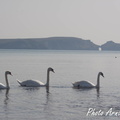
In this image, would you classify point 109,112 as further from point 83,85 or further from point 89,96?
point 83,85

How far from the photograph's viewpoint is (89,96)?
27531 millimetres

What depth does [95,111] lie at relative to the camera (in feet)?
71.5

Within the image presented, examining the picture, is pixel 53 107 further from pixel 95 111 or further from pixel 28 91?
pixel 28 91

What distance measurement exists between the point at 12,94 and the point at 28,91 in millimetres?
2112

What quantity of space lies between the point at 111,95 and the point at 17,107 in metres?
7.78

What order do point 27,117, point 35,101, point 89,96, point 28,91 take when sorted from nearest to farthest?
point 27,117
point 35,101
point 89,96
point 28,91

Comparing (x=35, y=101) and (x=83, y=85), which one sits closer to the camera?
(x=35, y=101)

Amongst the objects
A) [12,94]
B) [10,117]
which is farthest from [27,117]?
[12,94]

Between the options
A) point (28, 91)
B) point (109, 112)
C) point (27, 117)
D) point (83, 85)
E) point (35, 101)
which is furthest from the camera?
point (83, 85)


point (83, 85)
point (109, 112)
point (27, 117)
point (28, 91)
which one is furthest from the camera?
point (83, 85)

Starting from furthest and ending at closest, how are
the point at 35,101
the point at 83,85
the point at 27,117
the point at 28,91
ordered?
the point at 83,85
the point at 28,91
the point at 35,101
the point at 27,117

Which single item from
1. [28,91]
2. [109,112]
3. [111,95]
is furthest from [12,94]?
[109,112]

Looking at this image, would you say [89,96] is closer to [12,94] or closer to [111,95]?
[111,95]

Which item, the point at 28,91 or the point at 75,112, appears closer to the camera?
the point at 75,112
